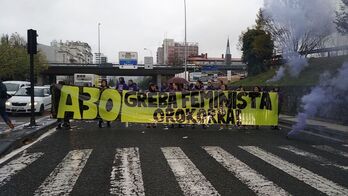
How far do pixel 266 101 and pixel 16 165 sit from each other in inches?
425

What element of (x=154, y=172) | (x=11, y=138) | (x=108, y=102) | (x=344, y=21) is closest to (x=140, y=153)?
(x=154, y=172)

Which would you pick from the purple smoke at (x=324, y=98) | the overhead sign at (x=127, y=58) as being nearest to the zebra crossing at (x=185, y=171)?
the purple smoke at (x=324, y=98)

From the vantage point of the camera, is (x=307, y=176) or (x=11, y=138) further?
(x=11, y=138)

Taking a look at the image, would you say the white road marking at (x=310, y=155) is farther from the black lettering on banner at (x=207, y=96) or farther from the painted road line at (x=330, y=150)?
the black lettering on banner at (x=207, y=96)

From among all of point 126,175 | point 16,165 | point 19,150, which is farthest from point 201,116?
point 126,175

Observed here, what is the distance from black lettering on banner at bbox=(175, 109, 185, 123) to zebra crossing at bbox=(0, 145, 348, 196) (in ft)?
17.9

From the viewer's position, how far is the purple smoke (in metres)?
14.4

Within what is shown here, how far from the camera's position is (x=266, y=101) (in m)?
17.7

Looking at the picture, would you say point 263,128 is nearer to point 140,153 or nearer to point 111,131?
point 111,131

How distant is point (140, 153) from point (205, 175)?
9.59 ft

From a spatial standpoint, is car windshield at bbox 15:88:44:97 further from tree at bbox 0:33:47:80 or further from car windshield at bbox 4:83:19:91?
tree at bbox 0:33:47:80

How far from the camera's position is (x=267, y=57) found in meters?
43.7

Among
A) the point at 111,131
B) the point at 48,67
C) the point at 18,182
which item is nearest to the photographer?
the point at 18,182

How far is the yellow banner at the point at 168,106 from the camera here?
1705cm
